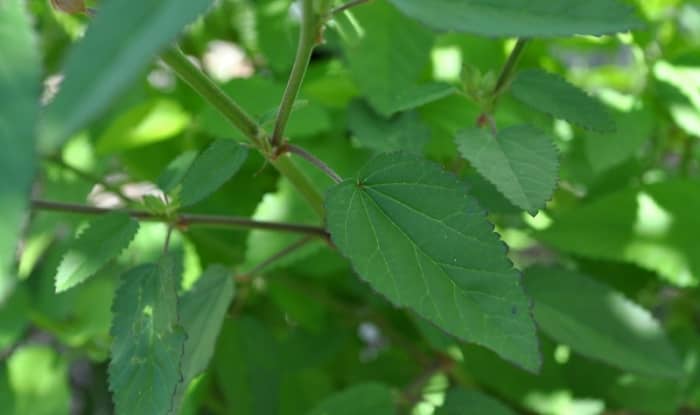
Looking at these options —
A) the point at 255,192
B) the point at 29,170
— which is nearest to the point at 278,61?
the point at 255,192

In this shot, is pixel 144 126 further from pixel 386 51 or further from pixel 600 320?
pixel 600 320

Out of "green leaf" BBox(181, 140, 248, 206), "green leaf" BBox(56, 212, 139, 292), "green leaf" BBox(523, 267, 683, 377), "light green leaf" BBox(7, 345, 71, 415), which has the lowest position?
"green leaf" BBox(523, 267, 683, 377)

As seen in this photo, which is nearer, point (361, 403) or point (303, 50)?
point (303, 50)

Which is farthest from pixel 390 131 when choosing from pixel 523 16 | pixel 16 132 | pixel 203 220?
pixel 16 132

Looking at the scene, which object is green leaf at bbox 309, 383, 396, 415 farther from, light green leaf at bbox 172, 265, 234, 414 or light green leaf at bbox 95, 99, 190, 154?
light green leaf at bbox 95, 99, 190, 154

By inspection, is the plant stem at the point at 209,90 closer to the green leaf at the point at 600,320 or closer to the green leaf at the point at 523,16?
the green leaf at the point at 523,16

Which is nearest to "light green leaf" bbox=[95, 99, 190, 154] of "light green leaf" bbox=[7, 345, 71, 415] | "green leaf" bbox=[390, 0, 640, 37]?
"light green leaf" bbox=[7, 345, 71, 415]

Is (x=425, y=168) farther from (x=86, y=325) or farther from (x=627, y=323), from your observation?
(x=86, y=325)
